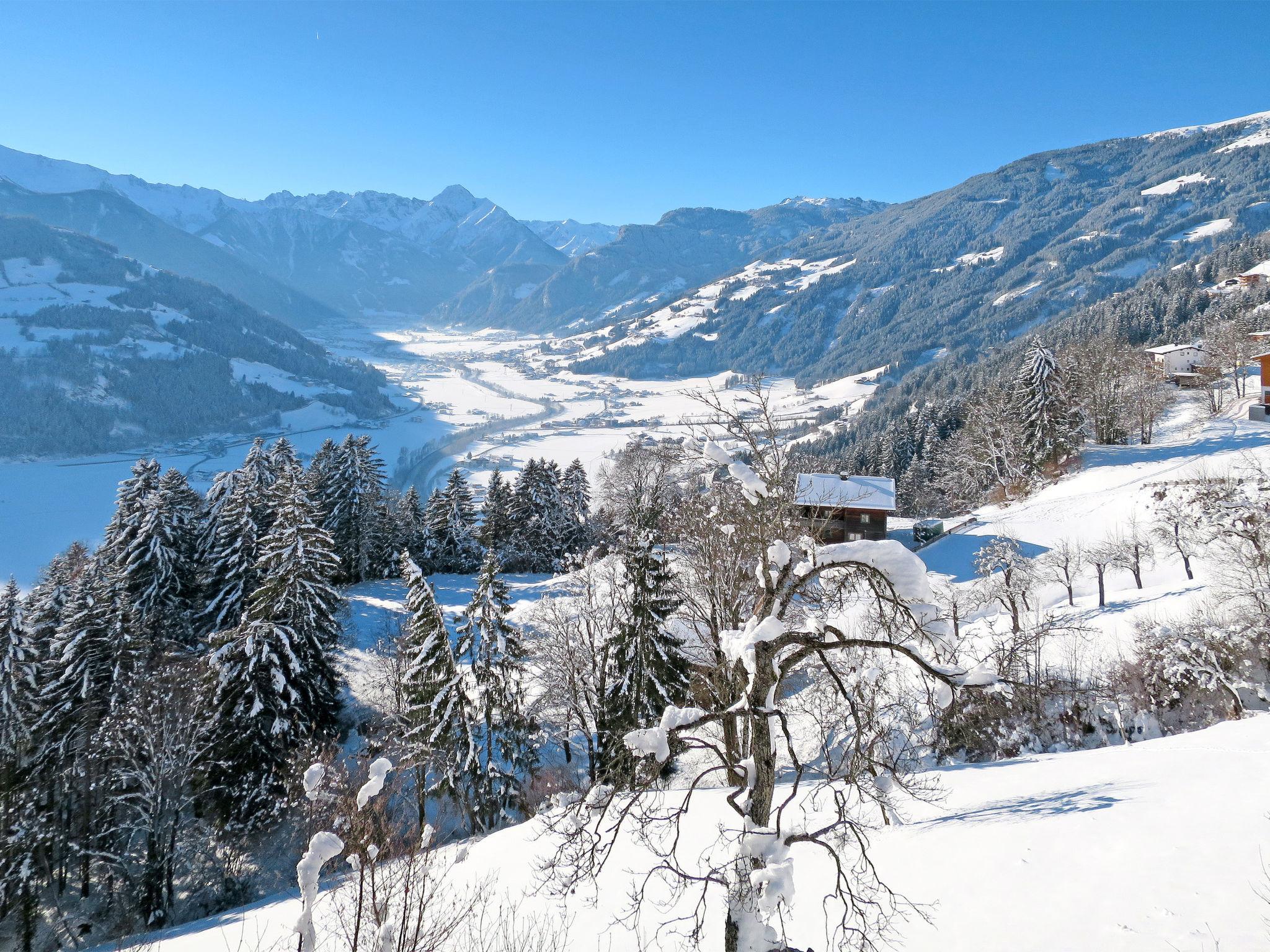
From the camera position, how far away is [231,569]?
3094 centimetres

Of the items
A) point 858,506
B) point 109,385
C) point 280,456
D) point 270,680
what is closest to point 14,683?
point 270,680

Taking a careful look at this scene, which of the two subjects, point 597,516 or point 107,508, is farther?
point 107,508

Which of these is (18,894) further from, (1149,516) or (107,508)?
(107,508)

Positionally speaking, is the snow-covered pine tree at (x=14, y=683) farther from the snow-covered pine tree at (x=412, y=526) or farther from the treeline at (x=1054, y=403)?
the treeline at (x=1054, y=403)

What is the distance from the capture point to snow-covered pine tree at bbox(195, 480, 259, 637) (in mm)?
30641

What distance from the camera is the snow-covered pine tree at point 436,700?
19.6m

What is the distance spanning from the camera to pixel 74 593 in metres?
23.7

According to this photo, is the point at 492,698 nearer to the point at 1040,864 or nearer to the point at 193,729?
the point at 193,729

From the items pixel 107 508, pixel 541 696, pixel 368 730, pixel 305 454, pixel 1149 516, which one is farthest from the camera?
pixel 305 454

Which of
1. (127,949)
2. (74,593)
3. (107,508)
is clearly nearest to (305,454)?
(107,508)

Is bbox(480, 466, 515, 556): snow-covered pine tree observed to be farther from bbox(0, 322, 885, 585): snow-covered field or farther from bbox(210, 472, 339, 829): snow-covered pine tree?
bbox(0, 322, 885, 585): snow-covered field

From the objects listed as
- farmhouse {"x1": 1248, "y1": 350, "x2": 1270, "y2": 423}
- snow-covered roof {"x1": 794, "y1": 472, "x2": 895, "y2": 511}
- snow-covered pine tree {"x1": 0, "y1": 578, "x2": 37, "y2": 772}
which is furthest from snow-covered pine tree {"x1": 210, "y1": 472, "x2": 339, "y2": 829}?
farmhouse {"x1": 1248, "y1": 350, "x2": 1270, "y2": 423}

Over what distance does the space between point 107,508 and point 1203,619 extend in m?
146

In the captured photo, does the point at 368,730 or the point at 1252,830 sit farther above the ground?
the point at 1252,830
